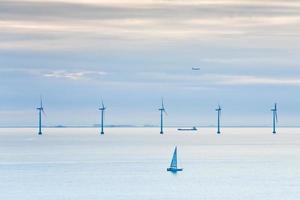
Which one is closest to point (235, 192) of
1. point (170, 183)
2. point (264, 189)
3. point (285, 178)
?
point (264, 189)

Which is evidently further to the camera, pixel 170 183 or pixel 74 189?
pixel 170 183

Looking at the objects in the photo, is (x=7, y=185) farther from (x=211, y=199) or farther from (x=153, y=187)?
(x=211, y=199)

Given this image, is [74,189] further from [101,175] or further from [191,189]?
[101,175]

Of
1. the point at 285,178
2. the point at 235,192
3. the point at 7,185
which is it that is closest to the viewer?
the point at 235,192

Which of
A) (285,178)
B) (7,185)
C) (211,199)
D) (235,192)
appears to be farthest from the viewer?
(285,178)

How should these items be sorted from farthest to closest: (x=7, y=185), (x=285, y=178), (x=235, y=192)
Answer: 1. (x=285, y=178)
2. (x=7, y=185)
3. (x=235, y=192)

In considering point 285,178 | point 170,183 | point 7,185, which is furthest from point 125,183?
point 285,178

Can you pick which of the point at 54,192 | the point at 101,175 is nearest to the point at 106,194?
the point at 54,192

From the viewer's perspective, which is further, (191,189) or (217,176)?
(217,176)
